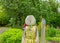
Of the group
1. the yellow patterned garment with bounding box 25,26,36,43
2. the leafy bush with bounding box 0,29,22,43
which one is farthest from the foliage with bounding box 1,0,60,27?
the yellow patterned garment with bounding box 25,26,36,43

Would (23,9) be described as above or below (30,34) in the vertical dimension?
above

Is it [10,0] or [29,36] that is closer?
[29,36]

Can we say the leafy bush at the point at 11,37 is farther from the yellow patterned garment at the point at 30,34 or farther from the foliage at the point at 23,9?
the foliage at the point at 23,9

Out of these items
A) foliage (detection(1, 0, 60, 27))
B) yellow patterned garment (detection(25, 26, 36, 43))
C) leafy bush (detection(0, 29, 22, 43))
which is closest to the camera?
yellow patterned garment (detection(25, 26, 36, 43))

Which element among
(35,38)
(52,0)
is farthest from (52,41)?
(52,0)

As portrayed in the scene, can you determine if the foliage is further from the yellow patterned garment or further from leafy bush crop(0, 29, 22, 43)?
the yellow patterned garment

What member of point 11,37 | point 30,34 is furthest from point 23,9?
point 30,34

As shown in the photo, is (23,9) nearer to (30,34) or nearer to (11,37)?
(11,37)

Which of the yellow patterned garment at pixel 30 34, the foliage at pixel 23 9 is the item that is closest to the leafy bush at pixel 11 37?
the yellow patterned garment at pixel 30 34

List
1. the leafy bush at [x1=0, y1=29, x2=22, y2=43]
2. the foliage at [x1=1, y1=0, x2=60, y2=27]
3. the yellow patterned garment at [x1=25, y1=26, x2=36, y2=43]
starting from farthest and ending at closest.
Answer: the foliage at [x1=1, y1=0, x2=60, y2=27] < the leafy bush at [x1=0, y1=29, x2=22, y2=43] < the yellow patterned garment at [x1=25, y1=26, x2=36, y2=43]

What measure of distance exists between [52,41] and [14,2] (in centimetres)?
445

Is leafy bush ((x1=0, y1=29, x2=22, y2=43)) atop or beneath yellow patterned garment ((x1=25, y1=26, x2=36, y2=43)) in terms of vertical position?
beneath

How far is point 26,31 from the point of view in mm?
7516

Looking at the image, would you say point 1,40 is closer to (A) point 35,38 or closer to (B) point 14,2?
(A) point 35,38
